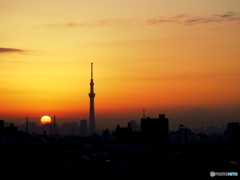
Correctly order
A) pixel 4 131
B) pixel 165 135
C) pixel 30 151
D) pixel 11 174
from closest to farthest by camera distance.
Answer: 1. pixel 11 174
2. pixel 30 151
3. pixel 165 135
4. pixel 4 131

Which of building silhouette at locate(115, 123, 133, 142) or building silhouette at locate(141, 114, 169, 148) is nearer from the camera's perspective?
building silhouette at locate(141, 114, 169, 148)

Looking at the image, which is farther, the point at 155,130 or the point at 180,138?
the point at 180,138

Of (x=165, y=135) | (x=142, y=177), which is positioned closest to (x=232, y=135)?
(x=165, y=135)

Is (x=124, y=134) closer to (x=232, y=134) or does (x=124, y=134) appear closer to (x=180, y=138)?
(x=180, y=138)

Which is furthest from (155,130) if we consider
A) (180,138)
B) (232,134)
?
(232,134)

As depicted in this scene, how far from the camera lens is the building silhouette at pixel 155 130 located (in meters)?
90.4

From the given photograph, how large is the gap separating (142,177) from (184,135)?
7565 cm

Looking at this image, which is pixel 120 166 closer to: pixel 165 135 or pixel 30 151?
pixel 30 151

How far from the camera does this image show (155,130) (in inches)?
3711

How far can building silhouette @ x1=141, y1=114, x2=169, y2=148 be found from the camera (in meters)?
90.4

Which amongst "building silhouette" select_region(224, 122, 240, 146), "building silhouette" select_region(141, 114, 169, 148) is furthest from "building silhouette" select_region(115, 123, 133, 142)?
"building silhouette" select_region(224, 122, 240, 146)

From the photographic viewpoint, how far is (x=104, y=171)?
3638 cm

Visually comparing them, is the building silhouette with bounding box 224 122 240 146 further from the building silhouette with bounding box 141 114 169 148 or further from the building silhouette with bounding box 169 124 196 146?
the building silhouette with bounding box 141 114 169 148

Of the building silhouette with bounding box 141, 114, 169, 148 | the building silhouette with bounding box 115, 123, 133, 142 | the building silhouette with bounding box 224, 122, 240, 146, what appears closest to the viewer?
the building silhouette with bounding box 141, 114, 169, 148
